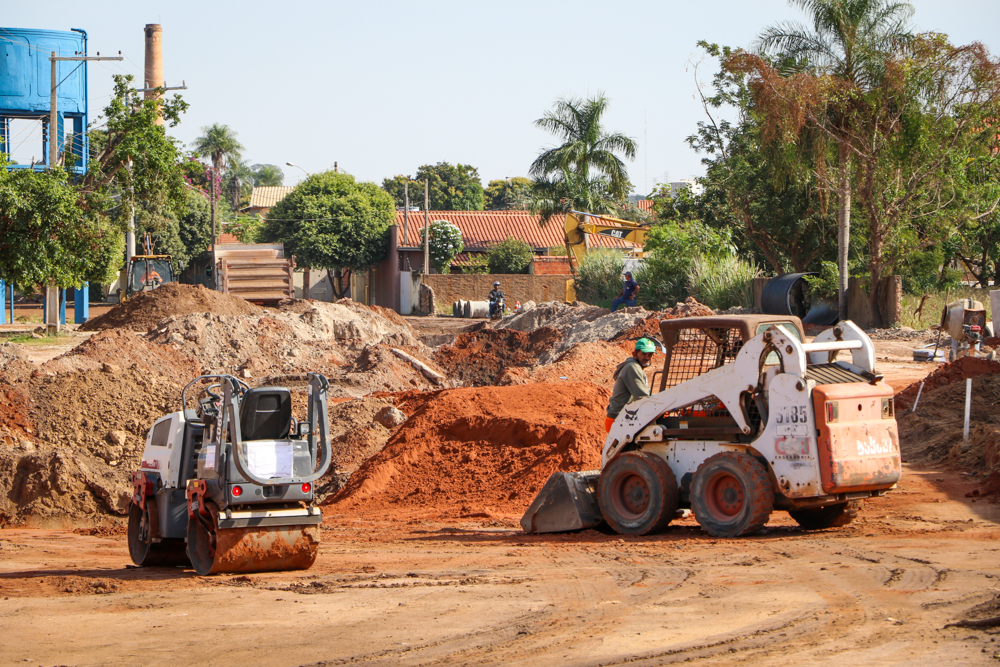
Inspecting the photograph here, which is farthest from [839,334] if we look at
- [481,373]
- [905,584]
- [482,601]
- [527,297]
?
[527,297]

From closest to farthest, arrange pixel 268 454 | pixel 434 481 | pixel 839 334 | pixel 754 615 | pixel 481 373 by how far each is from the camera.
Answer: pixel 754 615 → pixel 268 454 → pixel 839 334 → pixel 434 481 → pixel 481 373

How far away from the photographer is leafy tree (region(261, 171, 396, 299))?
58906mm

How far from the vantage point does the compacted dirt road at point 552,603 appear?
19.2ft

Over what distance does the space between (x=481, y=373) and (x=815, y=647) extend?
838 inches

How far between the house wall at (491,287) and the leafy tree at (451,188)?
3626cm

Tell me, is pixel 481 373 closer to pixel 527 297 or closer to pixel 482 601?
pixel 482 601

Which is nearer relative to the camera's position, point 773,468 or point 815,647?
point 815,647

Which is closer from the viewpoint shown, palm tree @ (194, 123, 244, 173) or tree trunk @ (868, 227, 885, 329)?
tree trunk @ (868, 227, 885, 329)

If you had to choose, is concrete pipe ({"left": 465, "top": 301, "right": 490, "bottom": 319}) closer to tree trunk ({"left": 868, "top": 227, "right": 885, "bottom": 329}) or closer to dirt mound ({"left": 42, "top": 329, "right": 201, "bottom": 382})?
tree trunk ({"left": 868, "top": 227, "right": 885, "bottom": 329})

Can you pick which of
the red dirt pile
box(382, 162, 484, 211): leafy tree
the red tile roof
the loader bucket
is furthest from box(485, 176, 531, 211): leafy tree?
the loader bucket

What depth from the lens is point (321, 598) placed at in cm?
761

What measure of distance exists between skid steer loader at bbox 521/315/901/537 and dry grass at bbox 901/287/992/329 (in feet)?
65.0

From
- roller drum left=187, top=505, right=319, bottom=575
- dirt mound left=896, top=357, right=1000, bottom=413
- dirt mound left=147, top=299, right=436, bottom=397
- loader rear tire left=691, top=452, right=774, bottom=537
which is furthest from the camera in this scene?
dirt mound left=147, top=299, right=436, bottom=397

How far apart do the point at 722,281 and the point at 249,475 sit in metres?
28.2
